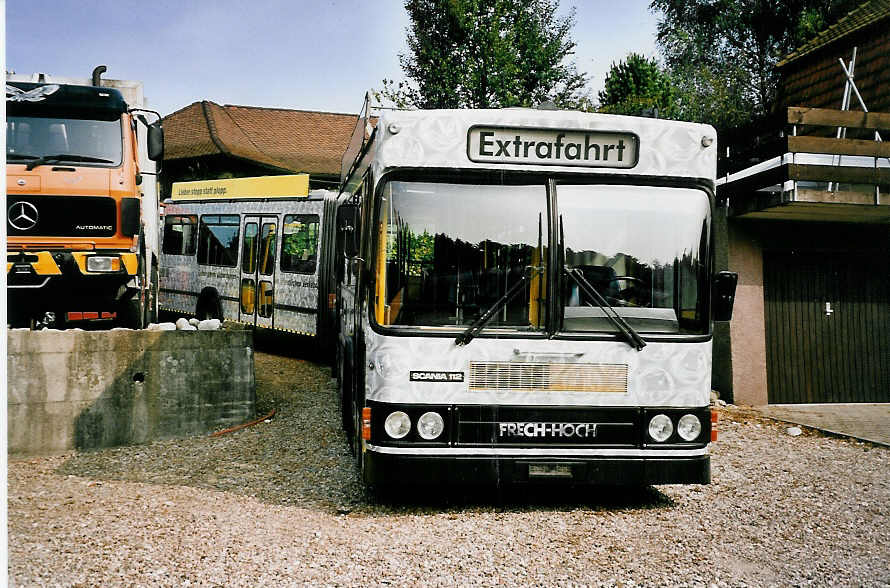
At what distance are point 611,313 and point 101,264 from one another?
640cm

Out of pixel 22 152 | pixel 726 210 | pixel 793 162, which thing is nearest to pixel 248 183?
pixel 22 152

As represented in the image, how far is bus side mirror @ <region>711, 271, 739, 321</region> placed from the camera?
6.22 m

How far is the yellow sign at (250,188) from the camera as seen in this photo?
15859 mm

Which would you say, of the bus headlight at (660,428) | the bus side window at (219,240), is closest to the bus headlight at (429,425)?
the bus headlight at (660,428)

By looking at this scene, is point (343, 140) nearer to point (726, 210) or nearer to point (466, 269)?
point (726, 210)

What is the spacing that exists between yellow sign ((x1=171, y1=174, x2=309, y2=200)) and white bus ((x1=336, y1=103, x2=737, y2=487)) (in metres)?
9.88

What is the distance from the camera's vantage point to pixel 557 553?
213 inches

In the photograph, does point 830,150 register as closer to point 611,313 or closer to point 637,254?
point 637,254

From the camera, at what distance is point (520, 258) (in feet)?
19.7

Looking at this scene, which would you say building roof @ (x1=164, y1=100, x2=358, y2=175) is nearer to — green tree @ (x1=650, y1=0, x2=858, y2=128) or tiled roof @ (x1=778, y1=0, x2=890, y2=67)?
green tree @ (x1=650, y1=0, x2=858, y2=128)

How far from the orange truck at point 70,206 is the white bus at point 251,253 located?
4.06 metres

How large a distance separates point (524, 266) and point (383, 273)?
0.94m

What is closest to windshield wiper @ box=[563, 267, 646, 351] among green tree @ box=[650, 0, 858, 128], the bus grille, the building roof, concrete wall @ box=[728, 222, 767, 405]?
the bus grille

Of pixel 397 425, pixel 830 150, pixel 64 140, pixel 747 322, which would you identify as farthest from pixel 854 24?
pixel 397 425
